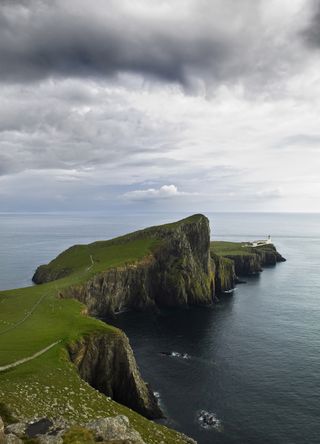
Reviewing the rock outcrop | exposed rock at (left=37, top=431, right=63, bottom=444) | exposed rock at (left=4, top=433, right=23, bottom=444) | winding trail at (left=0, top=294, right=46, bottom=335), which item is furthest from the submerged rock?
exposed rock at (left=4, top=433, right=23, bottom=444)

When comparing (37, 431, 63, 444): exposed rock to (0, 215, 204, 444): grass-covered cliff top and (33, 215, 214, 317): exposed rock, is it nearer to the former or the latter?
(0, 215, 204, 444): grass-covered cliff top

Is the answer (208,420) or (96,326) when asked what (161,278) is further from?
(208,420)

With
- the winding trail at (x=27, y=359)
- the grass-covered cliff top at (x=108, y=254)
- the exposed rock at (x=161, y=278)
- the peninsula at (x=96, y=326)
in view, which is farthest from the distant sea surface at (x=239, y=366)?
the grass-covered cliff top at (x=108, y=254)

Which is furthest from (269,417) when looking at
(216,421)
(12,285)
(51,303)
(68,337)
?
(12,285)

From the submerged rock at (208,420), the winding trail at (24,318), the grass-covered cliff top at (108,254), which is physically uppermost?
the grass-covered cliff top at (108,254)

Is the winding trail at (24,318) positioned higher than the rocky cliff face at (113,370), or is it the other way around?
the winding trail at (24,318)

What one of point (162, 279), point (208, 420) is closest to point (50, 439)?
point (208, 420)

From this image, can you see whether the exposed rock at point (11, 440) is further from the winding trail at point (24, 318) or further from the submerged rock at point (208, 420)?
the winding trail at point (24, 318)

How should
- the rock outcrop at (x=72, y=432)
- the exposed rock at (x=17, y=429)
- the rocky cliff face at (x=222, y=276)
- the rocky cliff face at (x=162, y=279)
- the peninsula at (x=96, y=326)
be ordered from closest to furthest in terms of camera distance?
1. the rock outcrop at (x=72, y=432)
2. the exposed rock at (x=17, y=429)
3. the peninsula at (x=96, y=326)
4. the rocky cliff face at (x=162, y=279)
5. the rocky cliff face at (x=222, y=276)

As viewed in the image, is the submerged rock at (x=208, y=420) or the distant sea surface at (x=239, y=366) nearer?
the submerged rock at (x=208, y=420)
